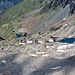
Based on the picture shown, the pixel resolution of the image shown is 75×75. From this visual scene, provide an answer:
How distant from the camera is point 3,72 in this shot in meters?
55.7

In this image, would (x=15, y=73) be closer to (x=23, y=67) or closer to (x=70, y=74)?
(x=23, y=67)

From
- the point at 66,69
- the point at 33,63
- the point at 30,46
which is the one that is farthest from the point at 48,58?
the point at 30,46

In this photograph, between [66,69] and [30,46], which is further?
[30,46]

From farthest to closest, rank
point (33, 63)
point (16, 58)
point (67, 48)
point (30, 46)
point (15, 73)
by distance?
point (30, 46), point (67, 48), point (16, 58), point (33, 63), point (15, 73)

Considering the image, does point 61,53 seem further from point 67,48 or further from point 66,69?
point 66,69

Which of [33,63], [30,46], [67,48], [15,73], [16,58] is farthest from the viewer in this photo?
[30,46]

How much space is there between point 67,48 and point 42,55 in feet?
29.2

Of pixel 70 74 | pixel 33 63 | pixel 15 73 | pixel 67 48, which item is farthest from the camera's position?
pixel 67 48

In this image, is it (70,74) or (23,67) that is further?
(23,67)

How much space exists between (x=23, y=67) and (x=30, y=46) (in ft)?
66.6

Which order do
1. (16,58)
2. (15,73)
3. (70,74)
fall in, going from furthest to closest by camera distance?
(16,58) → (15,73) → (70,74)

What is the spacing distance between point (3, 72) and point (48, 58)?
1163cm

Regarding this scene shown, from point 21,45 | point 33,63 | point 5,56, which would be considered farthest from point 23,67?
point 21,45

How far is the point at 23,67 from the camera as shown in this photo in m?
58.4
